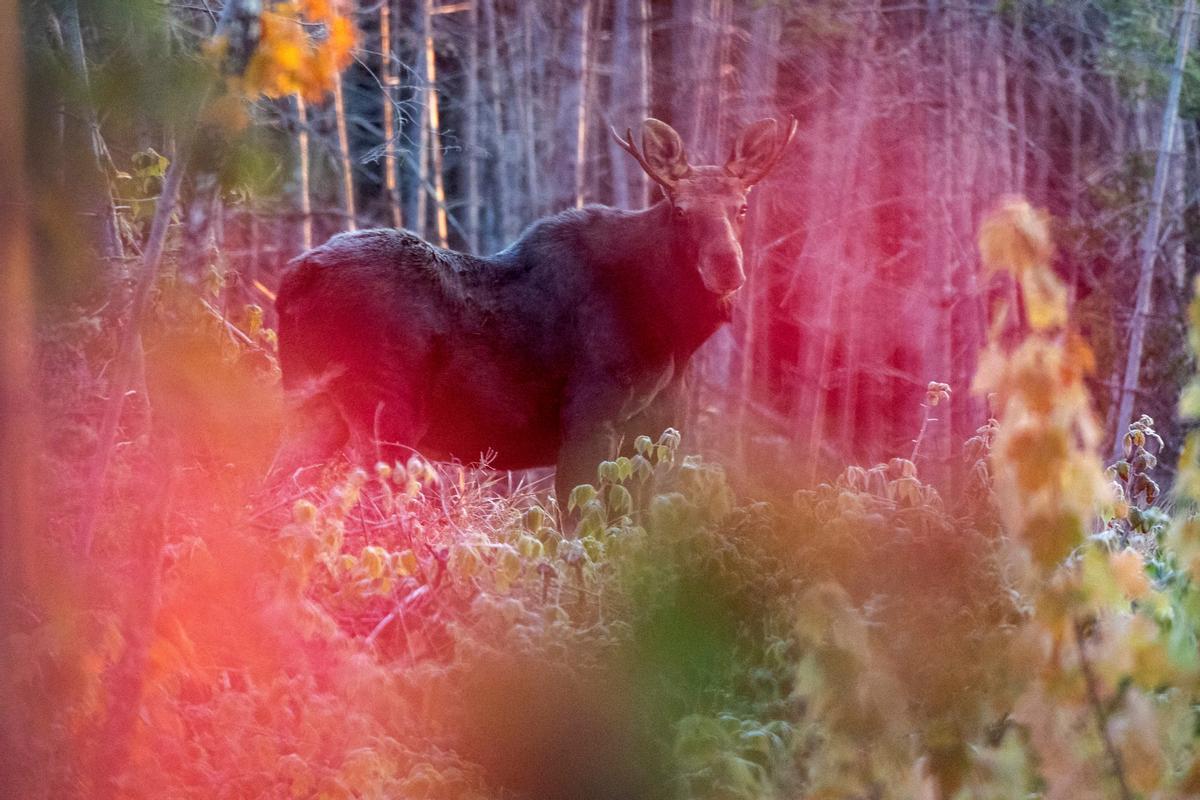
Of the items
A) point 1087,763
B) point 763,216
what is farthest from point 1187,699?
point 763,216

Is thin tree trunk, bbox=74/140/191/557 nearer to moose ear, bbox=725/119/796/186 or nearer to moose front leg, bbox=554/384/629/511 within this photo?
moose front leg, bbox=554/384/629/511

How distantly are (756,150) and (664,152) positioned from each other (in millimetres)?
415

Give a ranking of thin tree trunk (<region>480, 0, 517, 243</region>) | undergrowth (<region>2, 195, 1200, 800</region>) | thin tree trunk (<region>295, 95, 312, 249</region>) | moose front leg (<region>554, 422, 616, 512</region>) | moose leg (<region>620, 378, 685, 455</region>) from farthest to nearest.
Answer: thin tree trunk (<region>480, 0, 517, 243</region>) < moose leg (<region>620, 378, 685, 455</region>) < moose front leg (<region>554, 422, 616, 512</region>) < thin tree trunk (<region>295, 95, 312, 249</region>) < undergrowth (<region>2, 195, 1200, 800</region>)

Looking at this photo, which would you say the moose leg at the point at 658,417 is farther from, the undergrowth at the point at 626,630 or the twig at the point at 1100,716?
the twig at the point at 1100,716

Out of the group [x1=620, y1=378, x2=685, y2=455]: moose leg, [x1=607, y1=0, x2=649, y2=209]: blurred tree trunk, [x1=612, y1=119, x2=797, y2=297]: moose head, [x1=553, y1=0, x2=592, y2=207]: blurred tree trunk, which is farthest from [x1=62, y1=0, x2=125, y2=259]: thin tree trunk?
[x1=607, y1=0, x2=649, y2=209]: blurred tree trunk

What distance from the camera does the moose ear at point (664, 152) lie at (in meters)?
6.30

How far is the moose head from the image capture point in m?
6.19

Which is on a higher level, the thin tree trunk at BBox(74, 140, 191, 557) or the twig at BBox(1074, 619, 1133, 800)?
the thin tree trunk at BBox(74, 140, 191, 557)

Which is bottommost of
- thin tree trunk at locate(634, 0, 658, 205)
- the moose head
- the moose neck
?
the moose neck

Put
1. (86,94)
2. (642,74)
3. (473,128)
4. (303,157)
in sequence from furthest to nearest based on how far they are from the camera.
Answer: (473,128) → (642,74) → (303,157) → (86,94)

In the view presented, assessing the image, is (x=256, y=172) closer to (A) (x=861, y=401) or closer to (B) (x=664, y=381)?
(B) (x=664, y=381)

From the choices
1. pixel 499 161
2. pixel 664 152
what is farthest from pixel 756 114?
pixel 664 152

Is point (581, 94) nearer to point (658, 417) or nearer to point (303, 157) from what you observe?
point (658, 417)

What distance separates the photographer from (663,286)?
6348 millimetres
